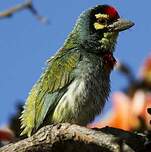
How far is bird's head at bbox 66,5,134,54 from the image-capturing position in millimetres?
4922

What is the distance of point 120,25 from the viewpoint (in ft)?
16.3

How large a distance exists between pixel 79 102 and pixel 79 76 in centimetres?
22

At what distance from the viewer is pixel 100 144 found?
3072 mm

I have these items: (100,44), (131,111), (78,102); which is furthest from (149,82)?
(100,44)

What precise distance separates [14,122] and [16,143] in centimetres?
52

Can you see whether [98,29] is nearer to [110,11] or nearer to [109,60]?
[110,11]

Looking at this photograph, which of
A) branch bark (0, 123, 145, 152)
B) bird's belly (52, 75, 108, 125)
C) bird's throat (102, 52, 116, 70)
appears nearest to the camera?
branch bark (0, 123, 145, 152)

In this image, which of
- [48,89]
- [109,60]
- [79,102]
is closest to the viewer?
[79,102]

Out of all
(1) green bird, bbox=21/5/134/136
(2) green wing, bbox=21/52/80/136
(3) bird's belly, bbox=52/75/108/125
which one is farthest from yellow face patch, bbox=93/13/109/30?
(3) bird's belly, bbox=52/75/108/125

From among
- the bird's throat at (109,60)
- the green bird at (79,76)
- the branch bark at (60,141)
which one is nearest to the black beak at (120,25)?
the green bird at (79,76)

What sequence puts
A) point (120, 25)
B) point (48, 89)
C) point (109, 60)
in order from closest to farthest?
point (48, 89) < point (109, 60) < point (120, 25)

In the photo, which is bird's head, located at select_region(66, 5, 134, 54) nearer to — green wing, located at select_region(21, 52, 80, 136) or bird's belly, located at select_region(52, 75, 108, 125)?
green wing, located at select_region(21, 52, 80, 136)

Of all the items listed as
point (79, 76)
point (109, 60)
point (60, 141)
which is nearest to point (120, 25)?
point (109, 60)

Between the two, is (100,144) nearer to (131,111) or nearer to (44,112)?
(131,111)
